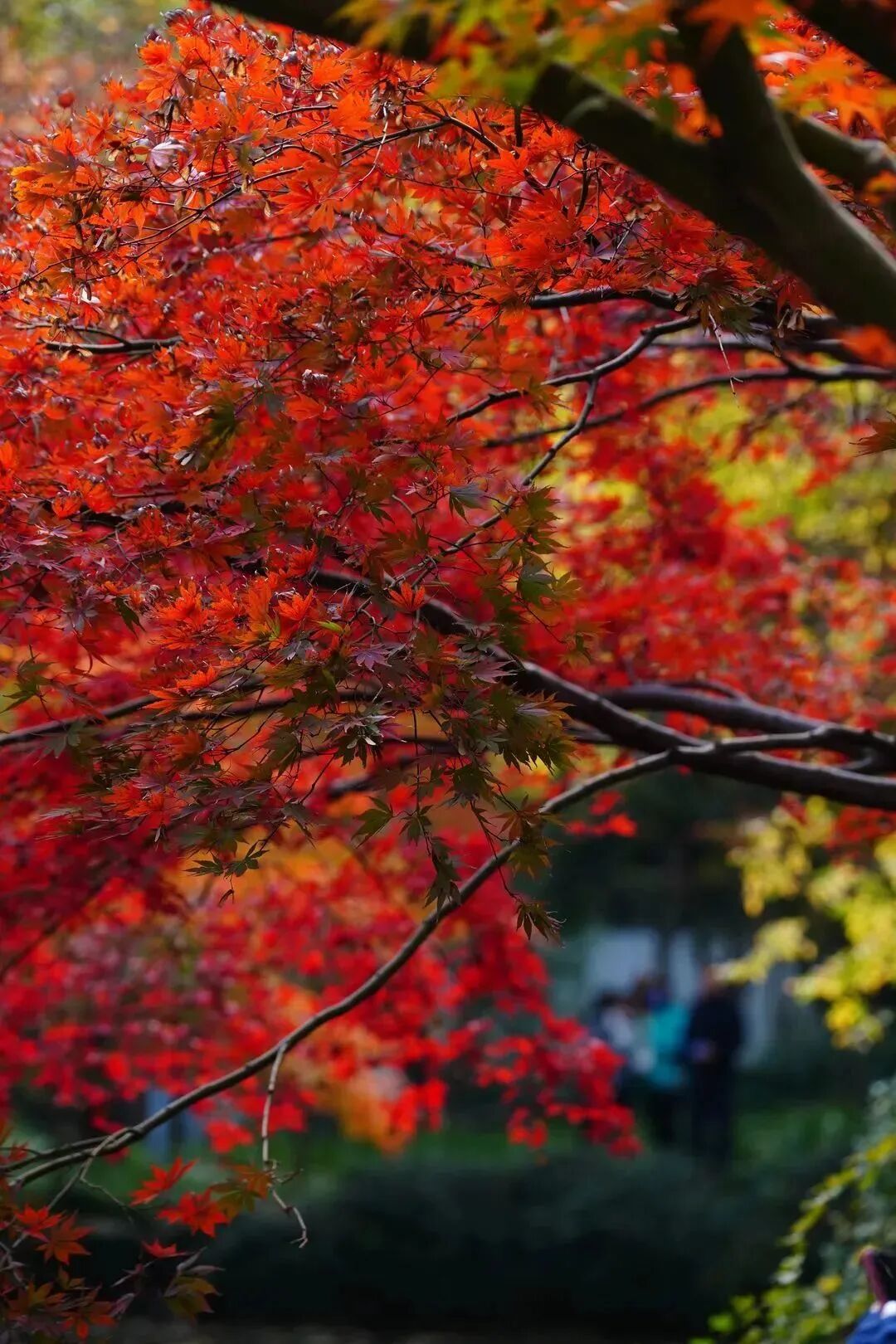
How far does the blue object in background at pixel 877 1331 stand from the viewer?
3.93 meters

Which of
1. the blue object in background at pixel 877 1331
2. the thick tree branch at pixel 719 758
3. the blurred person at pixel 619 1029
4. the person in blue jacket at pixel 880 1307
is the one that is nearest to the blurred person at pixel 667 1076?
the blurred person at pixel 619 1029

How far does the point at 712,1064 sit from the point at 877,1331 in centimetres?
958

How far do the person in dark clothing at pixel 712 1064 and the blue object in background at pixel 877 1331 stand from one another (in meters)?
9.44

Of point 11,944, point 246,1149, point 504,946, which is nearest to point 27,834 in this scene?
point 11,944

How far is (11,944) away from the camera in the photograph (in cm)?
695

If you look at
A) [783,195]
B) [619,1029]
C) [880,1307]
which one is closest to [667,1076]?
[619,1029]

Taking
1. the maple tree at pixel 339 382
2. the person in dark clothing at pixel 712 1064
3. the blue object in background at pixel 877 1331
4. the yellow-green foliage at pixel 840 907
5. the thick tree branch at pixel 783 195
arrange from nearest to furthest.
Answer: the thick tree branch at pixel 783 195, the maple tree at pixel 339 382, the blue object in background at pixel 877 1331, the yellow-green foliage at pixel 840 907, the person in dark clothing at pixel 712 1064

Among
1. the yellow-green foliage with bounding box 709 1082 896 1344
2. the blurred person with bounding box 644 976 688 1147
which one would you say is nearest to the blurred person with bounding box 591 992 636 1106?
the blurred person with bounding box 644 976 688 1147

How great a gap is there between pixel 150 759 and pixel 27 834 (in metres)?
2.56

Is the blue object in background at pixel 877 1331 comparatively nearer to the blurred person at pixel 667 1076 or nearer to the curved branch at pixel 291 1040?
the curved branch at pixel 291 1040

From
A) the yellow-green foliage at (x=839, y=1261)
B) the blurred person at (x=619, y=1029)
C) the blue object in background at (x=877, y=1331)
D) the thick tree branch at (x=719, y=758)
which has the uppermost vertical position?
the blurred person at (x=619, y=1029)

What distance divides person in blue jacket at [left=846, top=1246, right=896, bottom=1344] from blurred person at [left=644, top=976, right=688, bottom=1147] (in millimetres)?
9836

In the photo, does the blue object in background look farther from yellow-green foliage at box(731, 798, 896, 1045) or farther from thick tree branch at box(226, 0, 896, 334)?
yellow-green foliage at box(731, 798, 896, 1045)

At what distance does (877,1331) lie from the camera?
3969mm
